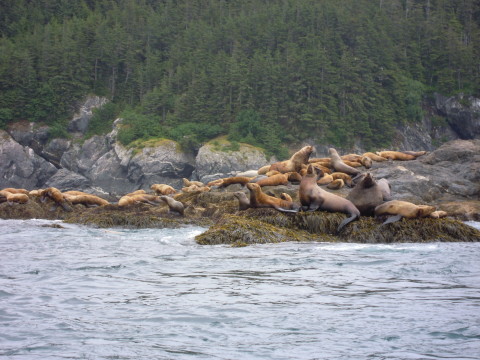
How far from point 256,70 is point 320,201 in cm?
5859

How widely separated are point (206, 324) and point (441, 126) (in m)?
75.0

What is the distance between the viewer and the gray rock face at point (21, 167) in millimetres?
60094

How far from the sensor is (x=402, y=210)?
13.5 meters

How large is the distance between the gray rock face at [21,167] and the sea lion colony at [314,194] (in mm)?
39645

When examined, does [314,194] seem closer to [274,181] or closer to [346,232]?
[346,232]

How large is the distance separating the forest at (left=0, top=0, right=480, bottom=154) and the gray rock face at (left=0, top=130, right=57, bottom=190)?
7.49 meters

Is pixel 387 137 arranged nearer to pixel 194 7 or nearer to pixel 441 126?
pixel 441 126

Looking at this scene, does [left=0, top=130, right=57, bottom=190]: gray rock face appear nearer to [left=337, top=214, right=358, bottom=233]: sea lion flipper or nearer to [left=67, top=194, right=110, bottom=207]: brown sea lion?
[left=67, top=194, right=110, bottom=207]: brown sea lion

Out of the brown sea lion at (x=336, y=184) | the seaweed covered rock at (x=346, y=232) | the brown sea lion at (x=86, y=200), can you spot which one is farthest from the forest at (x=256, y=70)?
the seaweed covered rock at (x=346, y=232)

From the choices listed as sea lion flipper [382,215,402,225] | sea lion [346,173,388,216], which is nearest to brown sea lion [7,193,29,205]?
sea lion [346,173,388,216]

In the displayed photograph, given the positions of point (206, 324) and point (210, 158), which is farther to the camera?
point (210, 158)

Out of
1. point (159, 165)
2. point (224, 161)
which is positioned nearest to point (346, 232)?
point (224, 161)

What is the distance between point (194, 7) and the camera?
328 feet

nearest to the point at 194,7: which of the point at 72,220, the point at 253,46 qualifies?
the point at 253,46
